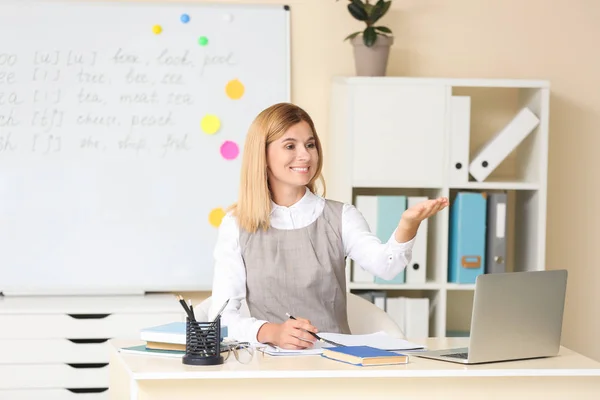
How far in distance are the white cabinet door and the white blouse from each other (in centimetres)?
93

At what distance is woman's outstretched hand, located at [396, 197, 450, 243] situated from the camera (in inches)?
80.4

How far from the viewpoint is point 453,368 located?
6.09 feet

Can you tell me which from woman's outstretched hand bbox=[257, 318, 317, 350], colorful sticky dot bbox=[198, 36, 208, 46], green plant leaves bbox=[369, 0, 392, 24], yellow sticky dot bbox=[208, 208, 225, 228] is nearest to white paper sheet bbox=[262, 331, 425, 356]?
woman's outstretched hand bbox=[257, 318, 317, 350]

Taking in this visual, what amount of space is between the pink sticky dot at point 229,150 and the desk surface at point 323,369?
1820 millimetres

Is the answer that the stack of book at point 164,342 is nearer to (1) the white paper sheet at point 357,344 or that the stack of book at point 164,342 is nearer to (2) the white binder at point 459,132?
(1) the white paper sheet at point 357,344

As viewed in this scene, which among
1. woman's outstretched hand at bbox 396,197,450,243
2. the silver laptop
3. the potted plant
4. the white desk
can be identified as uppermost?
the potted plant

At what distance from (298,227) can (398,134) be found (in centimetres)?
111

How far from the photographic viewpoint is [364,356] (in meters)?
1.86

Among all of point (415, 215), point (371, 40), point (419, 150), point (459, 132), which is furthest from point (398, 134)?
point (415, 215)

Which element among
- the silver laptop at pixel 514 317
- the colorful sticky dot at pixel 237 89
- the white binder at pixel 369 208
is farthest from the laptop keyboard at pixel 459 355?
the colorful sticky dot at pixel 237 89

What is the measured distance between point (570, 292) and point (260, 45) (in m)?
1.74

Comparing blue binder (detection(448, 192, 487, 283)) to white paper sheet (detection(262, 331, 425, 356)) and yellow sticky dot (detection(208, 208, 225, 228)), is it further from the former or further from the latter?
white paper sheet (detection(262, 331, 425, 356))

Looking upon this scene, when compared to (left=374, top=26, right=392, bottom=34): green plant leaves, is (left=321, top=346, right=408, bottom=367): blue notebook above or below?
below

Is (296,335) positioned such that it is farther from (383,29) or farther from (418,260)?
(383,29)
